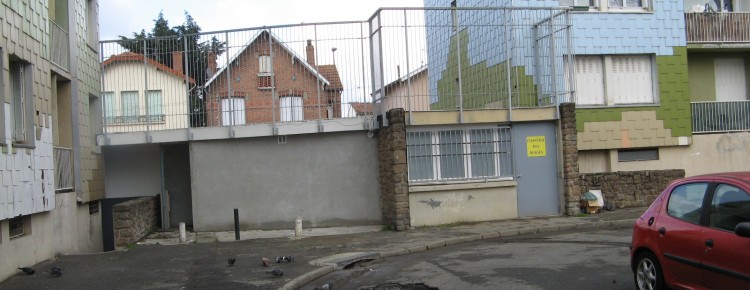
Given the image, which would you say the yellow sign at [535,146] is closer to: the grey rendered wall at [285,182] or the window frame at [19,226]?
the grey rendered wall at [285,182]

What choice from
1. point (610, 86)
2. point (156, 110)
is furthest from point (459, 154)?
point (156, 110)

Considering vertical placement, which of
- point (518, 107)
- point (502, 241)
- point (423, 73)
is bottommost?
point (502, 241)

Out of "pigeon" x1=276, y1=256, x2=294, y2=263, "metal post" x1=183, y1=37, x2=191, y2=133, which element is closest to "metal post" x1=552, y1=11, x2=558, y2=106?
"pigeon" x1=276, y1=256, x2=294, y2=263

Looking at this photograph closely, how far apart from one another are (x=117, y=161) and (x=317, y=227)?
6.06 m

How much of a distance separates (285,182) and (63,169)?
501 centimetres

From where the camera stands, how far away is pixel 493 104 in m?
16.3

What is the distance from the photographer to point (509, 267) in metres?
9.24

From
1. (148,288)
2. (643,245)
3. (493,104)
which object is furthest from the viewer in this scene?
(493,104)

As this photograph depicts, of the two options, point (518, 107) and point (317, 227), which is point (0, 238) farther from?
point (518, 107)

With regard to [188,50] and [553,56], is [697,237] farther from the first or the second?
[188,50]

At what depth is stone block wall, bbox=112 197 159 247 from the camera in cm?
1316

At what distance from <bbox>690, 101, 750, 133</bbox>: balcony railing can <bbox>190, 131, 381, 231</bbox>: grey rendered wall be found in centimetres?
1074

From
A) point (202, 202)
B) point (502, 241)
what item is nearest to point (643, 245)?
point (502, 241)

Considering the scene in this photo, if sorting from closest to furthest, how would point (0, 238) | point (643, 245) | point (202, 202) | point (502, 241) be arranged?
point (643, 245) < point (0, 238) < point (502, 241) < point (202, 202)
